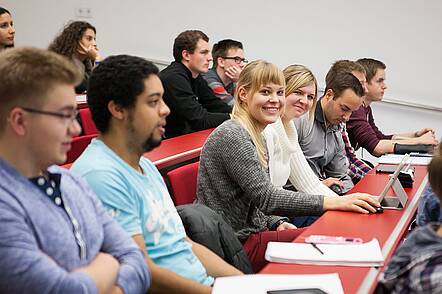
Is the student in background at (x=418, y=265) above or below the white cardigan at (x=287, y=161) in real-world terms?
above

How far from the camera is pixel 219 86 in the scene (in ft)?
17.0

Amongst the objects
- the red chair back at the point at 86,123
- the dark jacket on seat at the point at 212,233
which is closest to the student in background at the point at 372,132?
the red chair back at the point at 86,123

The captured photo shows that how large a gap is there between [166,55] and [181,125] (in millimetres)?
2294

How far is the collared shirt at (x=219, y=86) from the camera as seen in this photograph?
504 cm

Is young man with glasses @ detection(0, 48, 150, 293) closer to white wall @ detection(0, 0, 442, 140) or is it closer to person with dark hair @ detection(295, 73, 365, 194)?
person with dark hair @ detection(295, 73, 365, 194)

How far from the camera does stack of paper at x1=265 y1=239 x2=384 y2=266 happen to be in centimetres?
179

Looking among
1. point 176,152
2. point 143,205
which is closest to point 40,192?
point 143,205

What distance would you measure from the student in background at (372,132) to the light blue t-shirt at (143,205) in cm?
245

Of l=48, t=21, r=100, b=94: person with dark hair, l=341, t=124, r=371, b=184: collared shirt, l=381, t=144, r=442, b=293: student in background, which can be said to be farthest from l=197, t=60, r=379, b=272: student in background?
l=48, t=21, r=100, b=94: person with dark hair

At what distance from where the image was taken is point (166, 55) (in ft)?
21.3

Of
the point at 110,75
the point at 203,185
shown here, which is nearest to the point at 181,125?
the point at 203,185

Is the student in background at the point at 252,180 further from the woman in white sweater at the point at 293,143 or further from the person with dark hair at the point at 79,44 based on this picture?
the person with dark hair at the point at 79,44

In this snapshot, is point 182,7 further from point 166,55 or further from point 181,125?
point 181,125

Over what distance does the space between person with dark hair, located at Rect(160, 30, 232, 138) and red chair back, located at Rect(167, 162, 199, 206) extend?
5.65 ft
